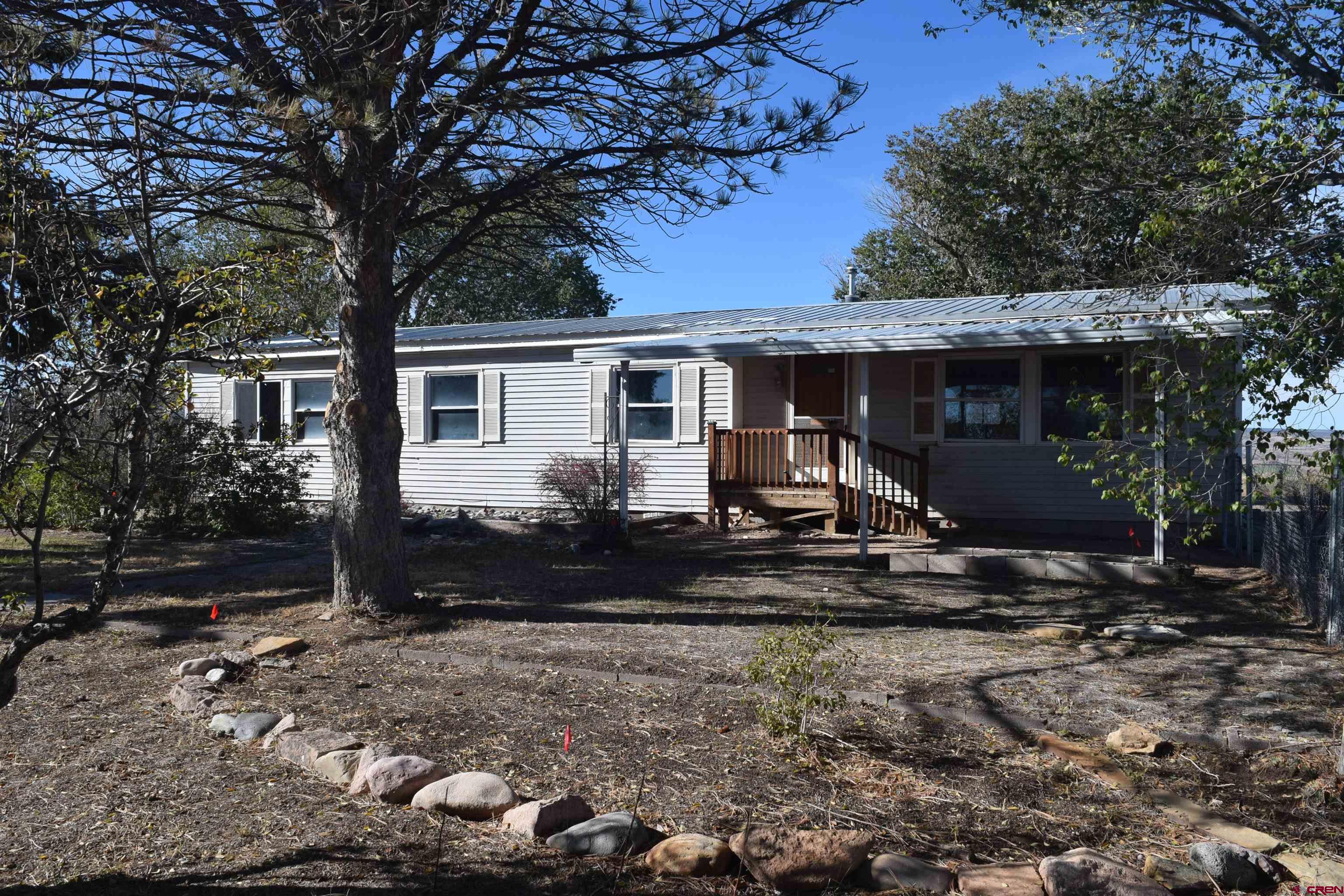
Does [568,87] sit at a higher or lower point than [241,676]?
higher

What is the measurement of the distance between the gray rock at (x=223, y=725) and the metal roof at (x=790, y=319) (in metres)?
8.99

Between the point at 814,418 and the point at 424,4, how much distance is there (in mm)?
9183

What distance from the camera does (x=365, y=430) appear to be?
7355mm

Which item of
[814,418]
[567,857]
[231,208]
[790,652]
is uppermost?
[231,208]

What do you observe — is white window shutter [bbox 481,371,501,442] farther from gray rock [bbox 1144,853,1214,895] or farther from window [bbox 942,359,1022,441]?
gray rock [bbox 1144,853,1214,895]

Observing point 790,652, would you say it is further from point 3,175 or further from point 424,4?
point 424,4

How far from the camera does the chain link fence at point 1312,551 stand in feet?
21.5

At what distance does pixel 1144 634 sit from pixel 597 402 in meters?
10.3

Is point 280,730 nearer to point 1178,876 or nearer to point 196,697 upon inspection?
point 196,697

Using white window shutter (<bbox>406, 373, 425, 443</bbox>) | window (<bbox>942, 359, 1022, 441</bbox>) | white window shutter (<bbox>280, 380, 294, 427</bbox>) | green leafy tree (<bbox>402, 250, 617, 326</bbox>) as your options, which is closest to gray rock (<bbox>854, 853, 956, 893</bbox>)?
window (<bbox>942, 359, 1022, 441</bbox>)

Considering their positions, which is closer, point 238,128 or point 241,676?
point 241,676

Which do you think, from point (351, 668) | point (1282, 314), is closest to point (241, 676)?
point (351, 668)

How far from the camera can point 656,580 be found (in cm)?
981

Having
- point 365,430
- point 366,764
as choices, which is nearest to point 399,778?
point 366,764
